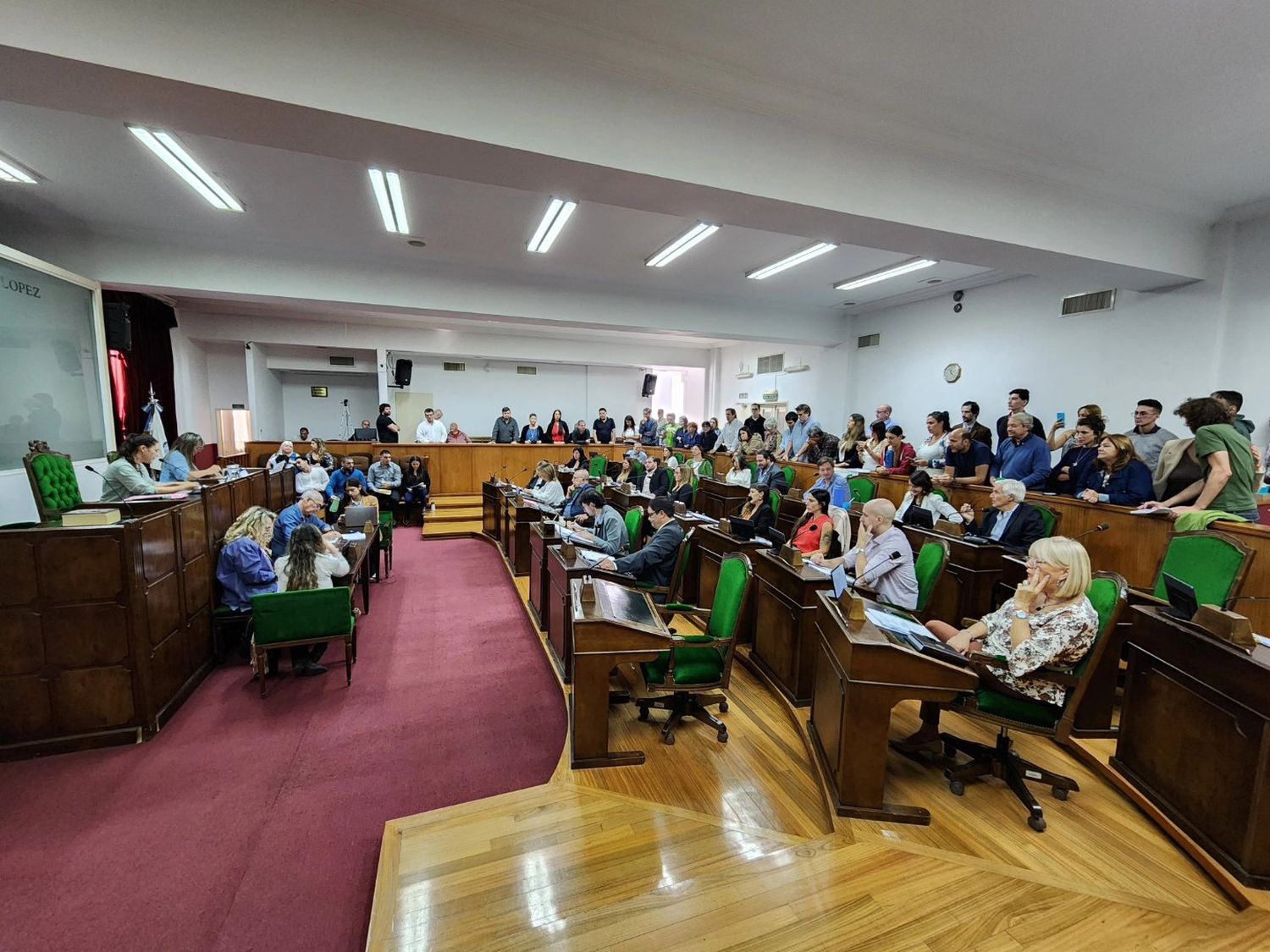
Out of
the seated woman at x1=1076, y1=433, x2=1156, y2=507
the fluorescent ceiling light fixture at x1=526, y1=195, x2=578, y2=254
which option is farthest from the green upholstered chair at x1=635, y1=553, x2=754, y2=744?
the fluorescent ceiling light fixture at x1=526, y1=195, x2=578, y2=254

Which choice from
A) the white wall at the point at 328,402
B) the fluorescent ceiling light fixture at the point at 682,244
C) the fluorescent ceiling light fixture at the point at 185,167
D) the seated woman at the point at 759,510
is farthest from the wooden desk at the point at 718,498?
the white wall at the point at 328,402

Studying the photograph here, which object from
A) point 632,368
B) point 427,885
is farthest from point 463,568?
point 632,368

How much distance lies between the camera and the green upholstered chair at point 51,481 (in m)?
4.00

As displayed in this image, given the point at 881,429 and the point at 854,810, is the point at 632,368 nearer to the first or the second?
the point at 881,429

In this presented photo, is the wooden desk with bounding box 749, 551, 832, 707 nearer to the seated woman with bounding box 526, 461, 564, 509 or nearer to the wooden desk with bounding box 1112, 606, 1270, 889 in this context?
the wooden desk with bounding box 1112, 606, 1270, 889

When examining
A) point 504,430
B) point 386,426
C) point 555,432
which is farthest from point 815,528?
point 386,426

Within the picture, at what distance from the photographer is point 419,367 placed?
13117 millimetres

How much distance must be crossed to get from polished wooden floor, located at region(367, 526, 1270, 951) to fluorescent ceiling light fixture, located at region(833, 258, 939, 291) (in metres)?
5.87

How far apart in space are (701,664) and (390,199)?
16.2 feet

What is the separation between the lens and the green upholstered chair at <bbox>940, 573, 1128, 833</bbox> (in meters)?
2.43

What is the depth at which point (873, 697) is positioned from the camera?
7.70 ft

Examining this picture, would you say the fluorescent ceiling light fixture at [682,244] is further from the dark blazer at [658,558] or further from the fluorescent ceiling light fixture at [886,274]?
the dark blazer at [658,558]

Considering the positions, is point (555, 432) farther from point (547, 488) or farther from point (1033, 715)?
point (1033, 715)

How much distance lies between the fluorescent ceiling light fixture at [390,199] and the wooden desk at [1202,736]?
5616mm
